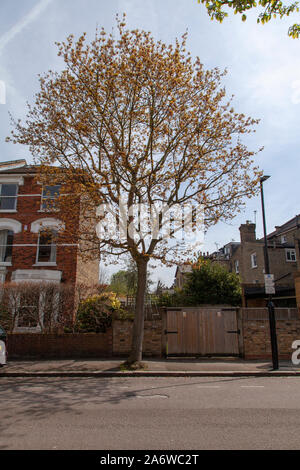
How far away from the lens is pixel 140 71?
11.3 meters

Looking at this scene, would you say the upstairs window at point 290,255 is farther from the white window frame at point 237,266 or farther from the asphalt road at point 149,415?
the asphalt road at point 149,415

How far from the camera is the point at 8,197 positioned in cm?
2048

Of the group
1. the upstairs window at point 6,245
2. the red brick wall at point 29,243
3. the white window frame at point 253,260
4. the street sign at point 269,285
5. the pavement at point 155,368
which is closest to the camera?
the pavement at point 155,368

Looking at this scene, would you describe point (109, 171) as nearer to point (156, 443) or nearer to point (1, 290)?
point (1, 290)

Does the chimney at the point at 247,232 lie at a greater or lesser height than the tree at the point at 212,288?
greater

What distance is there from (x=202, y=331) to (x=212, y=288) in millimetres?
5723

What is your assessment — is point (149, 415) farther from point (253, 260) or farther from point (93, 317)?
point (253, 260)

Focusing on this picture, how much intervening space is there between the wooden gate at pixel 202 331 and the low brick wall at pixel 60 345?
2.64 meters

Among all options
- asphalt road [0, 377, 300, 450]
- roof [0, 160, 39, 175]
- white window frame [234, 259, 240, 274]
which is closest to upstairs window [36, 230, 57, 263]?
roof [0, 160, 39, 175]

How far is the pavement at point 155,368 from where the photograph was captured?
1065 centimetres

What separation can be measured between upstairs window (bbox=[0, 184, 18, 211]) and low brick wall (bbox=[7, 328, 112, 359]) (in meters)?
9.32

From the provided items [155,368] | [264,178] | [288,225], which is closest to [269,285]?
[264,178]

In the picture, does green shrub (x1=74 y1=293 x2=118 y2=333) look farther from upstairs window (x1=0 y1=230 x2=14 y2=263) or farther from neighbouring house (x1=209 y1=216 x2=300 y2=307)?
neighbouring house (x1=209 y1=216 x2=300 y2=307)

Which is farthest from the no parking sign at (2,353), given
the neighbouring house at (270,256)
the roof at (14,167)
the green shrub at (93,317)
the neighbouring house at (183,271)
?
the neighbouring house at (270,256)
